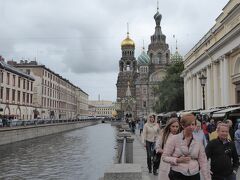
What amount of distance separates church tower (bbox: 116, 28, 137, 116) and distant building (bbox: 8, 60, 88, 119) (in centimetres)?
3131

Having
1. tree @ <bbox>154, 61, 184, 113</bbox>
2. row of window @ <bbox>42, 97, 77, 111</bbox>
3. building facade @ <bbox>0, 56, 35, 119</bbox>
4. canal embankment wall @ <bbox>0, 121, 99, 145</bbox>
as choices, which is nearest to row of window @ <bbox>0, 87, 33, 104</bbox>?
building facade @ <bbox>0, 56, 35, 119</bbox>

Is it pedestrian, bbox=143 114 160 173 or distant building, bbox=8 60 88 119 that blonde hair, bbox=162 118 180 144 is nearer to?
pedestrian, bbox=143 114 160 173

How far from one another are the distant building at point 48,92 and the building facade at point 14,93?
5.22m

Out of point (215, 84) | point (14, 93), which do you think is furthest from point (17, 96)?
point (215, 84)

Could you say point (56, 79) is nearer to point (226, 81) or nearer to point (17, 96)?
point (17, 96)

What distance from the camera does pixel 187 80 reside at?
51938 millimetres

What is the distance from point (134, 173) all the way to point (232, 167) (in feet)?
5.10

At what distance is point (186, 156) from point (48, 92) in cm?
7627

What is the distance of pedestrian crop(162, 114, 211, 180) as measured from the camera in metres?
4.99

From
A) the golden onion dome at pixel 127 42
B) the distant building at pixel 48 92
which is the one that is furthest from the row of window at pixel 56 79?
the golden onion dome at pixel 127 42

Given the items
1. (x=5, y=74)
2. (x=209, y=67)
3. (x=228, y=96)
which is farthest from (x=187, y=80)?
(x=5, y=74)

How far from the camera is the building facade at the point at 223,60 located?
29023 mm

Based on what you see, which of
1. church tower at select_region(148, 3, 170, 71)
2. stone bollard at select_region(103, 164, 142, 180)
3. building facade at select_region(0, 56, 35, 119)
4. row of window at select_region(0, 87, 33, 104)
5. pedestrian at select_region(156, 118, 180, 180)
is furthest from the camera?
church tower at select_region(148, 3, 170, 71)

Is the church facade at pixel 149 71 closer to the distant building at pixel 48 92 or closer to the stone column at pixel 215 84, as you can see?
the distant building at pixel 48 92
